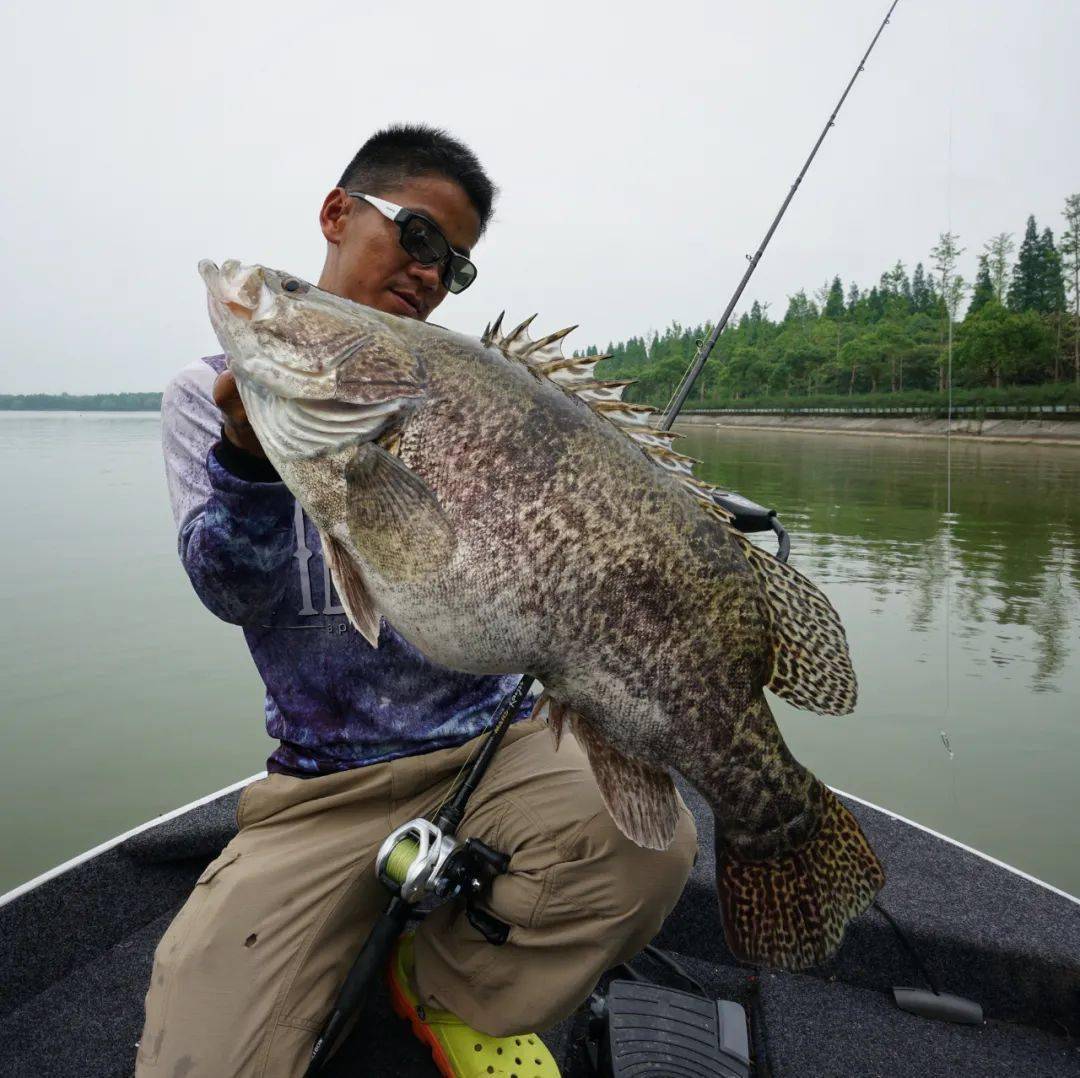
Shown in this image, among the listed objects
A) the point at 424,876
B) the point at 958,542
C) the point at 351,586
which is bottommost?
the point at 958,542

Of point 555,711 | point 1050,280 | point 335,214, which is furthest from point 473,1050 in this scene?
point 1050,280

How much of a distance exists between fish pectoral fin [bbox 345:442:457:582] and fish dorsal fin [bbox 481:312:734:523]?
1.41 ft

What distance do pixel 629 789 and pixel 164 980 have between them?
1319 millimetres

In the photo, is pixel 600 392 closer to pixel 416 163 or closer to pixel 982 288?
pixel 416 163

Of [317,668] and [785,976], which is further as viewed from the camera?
[785,976]

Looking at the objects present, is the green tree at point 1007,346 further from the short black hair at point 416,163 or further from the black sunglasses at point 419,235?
the black sunglasses at point 419,235

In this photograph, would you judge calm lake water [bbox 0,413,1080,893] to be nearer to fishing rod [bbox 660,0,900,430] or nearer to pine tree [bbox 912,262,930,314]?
fishing rod [bbox 660,0,900,430]

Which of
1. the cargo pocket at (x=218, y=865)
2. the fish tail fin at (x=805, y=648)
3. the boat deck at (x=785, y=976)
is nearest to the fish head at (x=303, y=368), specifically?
the fish tail fin at (x=805, y=648)

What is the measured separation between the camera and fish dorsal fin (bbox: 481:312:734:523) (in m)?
2.02

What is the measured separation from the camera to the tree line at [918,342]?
50.2 m

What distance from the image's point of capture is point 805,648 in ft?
6.93

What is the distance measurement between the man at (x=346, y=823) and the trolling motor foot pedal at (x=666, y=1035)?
24 centimetres

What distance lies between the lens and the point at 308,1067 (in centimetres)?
221

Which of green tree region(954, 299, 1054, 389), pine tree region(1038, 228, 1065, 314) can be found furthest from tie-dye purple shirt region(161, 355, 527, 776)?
pine tree region(1038, 228, 1065, 314)
